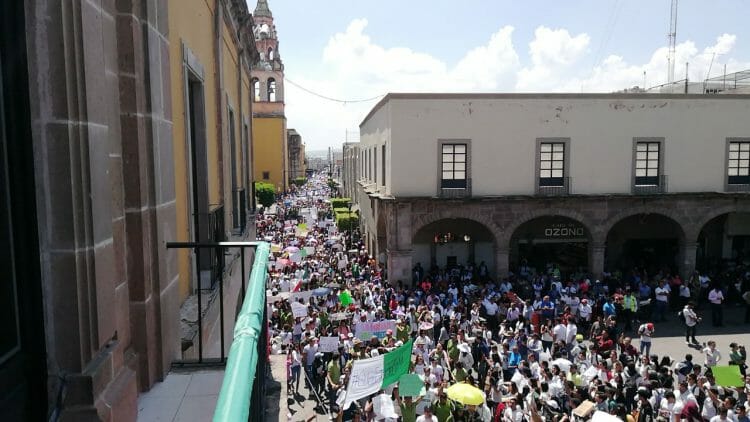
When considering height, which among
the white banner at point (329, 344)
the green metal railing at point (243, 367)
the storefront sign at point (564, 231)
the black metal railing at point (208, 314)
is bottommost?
the white banner at point (329, 344)

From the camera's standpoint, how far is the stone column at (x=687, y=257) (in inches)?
970

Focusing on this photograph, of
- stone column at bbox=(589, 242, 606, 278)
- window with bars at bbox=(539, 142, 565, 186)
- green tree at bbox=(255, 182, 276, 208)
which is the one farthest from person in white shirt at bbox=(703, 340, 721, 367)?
green tree at bbox=(255, 182, 276, 208)

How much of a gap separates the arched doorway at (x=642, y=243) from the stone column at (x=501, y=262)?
6229mm

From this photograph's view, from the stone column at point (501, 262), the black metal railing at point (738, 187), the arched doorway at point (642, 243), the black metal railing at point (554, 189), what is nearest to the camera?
the stone column at point (501, 262)

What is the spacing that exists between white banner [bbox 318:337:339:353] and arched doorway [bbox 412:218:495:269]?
12.7 m

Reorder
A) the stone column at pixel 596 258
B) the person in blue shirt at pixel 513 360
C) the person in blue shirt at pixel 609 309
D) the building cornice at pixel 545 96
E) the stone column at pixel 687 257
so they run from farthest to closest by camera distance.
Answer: the stone column at pixel 687 257 → the stone column at pixel 596 258 → the building cornice at pixel 545 96 → the person in blue shirt at pixel 609 309 → the person in blue shirt at pixel 513 360

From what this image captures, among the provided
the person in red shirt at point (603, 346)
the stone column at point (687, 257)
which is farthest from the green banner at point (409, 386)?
the stone column at point (687, 257)

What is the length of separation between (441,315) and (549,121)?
10646 mm

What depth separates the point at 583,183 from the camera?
2394 centimetres

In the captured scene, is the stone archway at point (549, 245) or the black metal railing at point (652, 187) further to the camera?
the stone archway at point (549, 245)

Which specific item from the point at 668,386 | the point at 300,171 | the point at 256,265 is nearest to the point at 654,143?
the point at 668,386

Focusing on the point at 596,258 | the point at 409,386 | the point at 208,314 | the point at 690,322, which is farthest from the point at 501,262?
the point at 208,314

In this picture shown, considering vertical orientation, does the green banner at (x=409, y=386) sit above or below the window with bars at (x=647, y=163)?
below

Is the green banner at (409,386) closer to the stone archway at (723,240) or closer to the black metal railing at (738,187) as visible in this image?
the black metal railing at (738,187)
